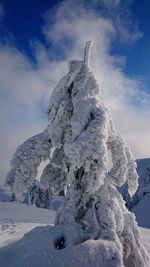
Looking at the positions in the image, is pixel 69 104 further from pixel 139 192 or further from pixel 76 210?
pixel 139 192

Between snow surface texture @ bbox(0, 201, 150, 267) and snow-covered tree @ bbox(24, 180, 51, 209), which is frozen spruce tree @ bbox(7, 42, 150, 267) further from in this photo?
snow-covered tree @ bbox(24, 180, 51, 209)

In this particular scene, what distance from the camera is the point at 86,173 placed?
8422mm

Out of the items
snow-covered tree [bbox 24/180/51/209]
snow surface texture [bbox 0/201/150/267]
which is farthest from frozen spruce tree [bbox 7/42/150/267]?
snow-covered tree [bbox 24/180/51/209]

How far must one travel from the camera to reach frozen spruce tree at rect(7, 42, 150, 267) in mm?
7887

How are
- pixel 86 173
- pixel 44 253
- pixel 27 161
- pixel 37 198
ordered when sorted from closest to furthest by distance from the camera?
pixel 44 253, pixel 86 173, pixel 27 161, pixel 37 198

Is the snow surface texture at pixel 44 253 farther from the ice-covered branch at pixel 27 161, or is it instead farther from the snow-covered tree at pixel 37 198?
the snow-covered tree at pixel 37 198

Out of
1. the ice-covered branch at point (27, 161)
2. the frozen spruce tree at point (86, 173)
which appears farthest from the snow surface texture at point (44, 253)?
the ice-covered branch at point (27, 161)

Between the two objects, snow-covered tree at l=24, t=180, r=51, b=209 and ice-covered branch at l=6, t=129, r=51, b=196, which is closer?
ice-covered branch at l=6, t=129, r=51, b=196

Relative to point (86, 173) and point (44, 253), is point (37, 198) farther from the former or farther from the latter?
point (44, 253)

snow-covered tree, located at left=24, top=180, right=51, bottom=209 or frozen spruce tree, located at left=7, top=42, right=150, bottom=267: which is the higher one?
snow-covered tree, located at left=24, top=180, right=51, bottom=209

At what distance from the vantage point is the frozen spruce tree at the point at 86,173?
7887mm

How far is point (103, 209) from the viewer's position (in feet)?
27.5

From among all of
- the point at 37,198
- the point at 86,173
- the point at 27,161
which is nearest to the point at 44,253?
the point at 86,173

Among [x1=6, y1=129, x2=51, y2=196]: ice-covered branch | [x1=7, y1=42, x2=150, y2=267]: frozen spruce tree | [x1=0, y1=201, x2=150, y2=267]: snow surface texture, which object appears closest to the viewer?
[x1=0, y1=201, x2=150, y2=267]: snow surface texture
